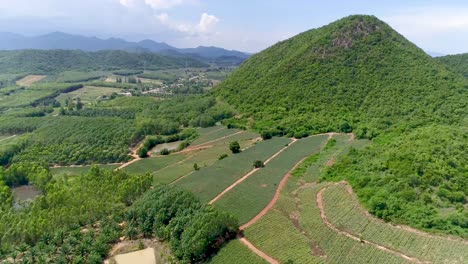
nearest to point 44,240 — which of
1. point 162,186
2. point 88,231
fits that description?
point 88,231

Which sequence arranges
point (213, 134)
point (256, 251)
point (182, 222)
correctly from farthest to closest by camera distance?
point (213, 134) → point (182, 222) → point (256, 251)

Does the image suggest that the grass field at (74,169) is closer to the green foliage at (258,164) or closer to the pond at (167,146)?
the pond at (167,146)

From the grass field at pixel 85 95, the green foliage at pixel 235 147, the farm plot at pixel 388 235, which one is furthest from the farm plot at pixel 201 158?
the grass field at pixel 85 95

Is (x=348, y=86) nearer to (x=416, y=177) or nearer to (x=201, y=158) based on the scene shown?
(x=201, y=158)

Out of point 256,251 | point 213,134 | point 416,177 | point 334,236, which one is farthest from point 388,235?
point 213,134

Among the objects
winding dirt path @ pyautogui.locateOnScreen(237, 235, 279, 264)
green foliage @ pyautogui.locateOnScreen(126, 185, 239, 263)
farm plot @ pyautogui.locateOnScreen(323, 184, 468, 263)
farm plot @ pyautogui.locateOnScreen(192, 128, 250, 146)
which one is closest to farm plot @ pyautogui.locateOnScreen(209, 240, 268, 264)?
winding dirt path @ pyautogui.locateOnScreen(237, 235, 279, 264)

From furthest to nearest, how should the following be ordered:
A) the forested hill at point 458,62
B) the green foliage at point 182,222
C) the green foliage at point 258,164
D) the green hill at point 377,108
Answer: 1. the forested hill at point 458,62
2. the green foliage at point 258,164
3. the green hill at point 377,108
4. the green foliage at point 182,222
